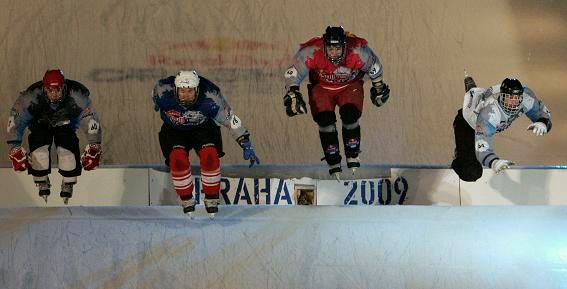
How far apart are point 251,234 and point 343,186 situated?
91 centimetres

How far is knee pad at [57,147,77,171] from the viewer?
6.10 meters

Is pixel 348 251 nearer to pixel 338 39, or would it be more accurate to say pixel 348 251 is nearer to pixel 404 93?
pixel 338 39

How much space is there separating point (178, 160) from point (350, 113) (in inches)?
45.9

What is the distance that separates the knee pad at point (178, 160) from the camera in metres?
5.70

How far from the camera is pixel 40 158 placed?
19.9ft

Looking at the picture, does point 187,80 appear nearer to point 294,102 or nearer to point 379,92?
point 294,102

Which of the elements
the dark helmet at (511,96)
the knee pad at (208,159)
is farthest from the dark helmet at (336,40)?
the dark helmet at (511,96)

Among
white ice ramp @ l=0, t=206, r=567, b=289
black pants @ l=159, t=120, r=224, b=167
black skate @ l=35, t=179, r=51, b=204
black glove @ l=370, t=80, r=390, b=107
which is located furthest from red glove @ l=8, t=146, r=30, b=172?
black glove @ l=370, t=80, r=390, b=107

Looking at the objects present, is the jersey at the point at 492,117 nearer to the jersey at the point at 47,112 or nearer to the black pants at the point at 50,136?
the jersey at the point at 47,112

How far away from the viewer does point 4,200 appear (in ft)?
22.5

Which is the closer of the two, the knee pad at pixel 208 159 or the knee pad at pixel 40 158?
the knee pad at pixel 208 159

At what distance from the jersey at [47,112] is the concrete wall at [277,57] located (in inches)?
71.4

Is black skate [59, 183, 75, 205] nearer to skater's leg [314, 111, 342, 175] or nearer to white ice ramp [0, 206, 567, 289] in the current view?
white ice ramp [0, 206, 567, 289]

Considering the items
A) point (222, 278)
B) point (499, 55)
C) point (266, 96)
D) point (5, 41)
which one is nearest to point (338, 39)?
point (222, 278)
